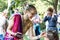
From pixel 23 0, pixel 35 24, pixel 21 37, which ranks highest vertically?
pixel 23 0

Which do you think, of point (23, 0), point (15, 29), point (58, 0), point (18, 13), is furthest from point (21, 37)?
point (58, 0)

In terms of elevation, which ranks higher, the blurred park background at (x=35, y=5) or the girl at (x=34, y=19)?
the blurred park background at (x=35, y=5)

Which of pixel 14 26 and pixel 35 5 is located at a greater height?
pixel 35 5

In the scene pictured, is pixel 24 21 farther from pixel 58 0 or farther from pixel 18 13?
pixel 58 0

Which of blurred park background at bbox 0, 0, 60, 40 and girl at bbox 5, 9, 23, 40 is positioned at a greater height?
blurred park background at bbox 0, 0, 60, 40

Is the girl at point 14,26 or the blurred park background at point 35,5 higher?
the blurred park background at point 35,5

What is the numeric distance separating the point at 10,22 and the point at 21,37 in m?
0.17

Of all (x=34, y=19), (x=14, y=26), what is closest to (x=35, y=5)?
(x=34, y=19)

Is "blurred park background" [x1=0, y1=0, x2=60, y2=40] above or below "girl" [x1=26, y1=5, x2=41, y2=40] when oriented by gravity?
above

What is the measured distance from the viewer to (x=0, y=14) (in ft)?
5.36

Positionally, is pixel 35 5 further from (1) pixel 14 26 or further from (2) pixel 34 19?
(1) pixel 14 26

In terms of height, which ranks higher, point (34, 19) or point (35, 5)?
point (35, 5)

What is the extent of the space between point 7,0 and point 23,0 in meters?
0.15

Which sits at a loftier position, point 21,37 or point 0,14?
point 0,14
